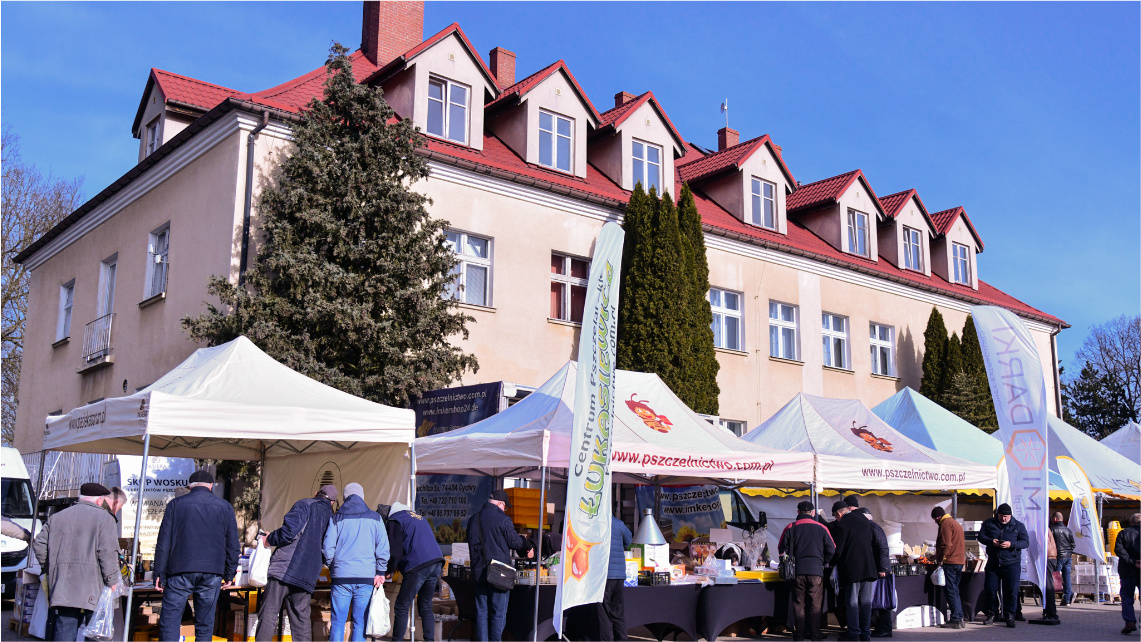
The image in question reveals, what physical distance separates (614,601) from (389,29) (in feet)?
51.4

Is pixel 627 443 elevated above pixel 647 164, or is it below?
below

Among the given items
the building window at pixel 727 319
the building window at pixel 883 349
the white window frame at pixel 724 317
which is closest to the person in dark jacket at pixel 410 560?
the white window frame at pixel 724 317

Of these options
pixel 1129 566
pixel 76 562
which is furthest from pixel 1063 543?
pixel 76 562

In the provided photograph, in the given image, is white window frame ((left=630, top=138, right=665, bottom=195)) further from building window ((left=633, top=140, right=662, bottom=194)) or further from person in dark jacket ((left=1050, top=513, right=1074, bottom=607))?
person in dark jacket ((left=1050, top=513, right=1074, bottom=607))

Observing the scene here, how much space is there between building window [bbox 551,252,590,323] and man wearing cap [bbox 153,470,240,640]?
11.3m

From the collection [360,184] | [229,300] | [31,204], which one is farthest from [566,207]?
[31,204]

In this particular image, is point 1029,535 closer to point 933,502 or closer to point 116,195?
point 933,502

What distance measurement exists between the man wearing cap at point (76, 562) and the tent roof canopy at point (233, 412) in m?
1.20

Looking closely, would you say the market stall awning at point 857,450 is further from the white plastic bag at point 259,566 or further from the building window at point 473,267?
the white plastic bag at point 259,566

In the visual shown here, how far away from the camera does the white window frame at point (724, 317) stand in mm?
21750

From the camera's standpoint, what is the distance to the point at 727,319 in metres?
22.1

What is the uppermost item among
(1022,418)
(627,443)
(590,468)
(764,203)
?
(764,203)

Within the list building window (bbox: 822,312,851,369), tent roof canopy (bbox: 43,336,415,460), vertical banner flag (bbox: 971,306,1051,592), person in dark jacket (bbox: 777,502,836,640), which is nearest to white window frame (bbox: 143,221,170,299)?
tent roof canopy (bbox: 43,336,415,460)

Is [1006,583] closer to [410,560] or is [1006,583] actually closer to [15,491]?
[410,560]
